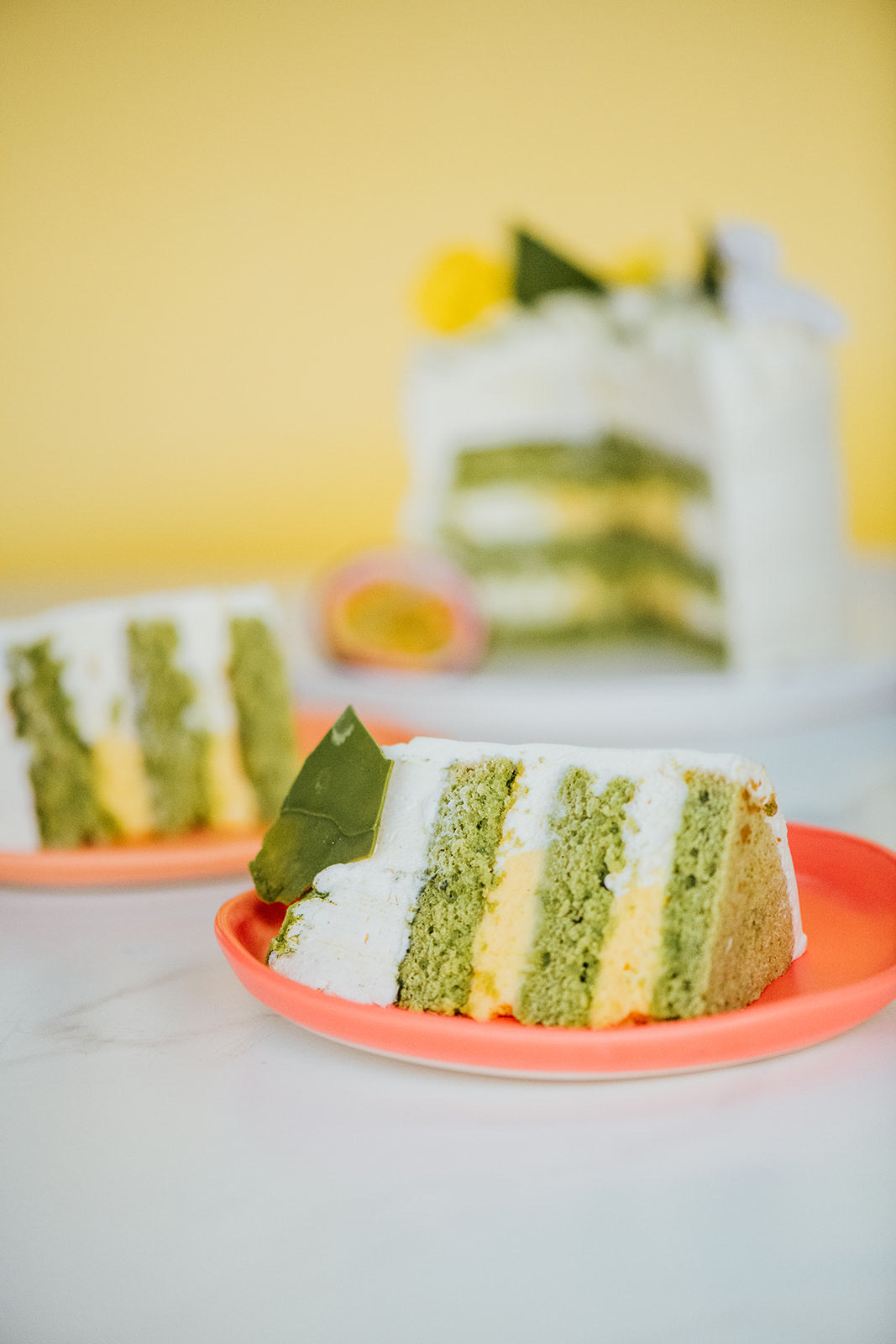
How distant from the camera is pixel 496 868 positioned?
1352 millimetres

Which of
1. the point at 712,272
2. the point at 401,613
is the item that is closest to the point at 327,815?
the point at 401,613

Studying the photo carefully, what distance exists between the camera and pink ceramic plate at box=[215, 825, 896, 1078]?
115 centimetres

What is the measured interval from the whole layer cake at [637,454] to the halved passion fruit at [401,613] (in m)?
0.54

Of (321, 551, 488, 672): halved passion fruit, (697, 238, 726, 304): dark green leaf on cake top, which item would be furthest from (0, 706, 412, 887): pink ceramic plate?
(697, 238, 726, 304): dark green leaf on cake top

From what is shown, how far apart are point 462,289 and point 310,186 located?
266cm

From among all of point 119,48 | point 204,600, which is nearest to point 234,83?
point 119,48

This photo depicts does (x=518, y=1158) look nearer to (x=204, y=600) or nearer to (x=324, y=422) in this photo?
(x=204, y=600)

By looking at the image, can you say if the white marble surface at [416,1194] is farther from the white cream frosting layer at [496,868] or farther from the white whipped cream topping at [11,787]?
the white whipped cream topping at [11,787]

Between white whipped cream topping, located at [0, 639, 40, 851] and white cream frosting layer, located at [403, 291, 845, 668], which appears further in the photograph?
white cream frosting layer, located at [403, 291, 845, 668]

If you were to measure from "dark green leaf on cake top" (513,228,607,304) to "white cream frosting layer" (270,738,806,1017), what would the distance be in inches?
107

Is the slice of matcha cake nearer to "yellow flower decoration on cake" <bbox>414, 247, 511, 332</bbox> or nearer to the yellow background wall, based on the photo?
"yellow flower decoration on cake" <bbox>414, 247, 511, 332</bbox>

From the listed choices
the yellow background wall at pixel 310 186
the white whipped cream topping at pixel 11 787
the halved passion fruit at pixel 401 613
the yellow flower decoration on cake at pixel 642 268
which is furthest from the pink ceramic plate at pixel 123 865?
the yellow background wall at pixel 310 186

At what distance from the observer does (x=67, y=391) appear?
6.40m

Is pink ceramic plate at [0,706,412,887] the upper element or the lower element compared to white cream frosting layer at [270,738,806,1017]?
lower
